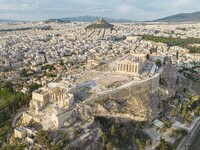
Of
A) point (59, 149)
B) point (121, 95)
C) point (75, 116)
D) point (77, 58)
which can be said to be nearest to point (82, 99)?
point (75, 116)

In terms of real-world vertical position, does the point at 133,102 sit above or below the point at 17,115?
above

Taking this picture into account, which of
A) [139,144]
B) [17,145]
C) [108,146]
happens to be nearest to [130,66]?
[139,144]

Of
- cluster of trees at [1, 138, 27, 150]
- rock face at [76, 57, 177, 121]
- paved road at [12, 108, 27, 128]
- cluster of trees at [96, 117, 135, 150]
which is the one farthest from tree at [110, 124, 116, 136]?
paved road at [12, 108, 27, 128]

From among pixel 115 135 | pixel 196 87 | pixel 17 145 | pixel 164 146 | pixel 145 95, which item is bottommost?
pixel 164 146

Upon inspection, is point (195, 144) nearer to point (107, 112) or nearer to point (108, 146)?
point (107, 112)

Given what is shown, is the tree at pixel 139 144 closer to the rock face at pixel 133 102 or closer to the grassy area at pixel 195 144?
the rock face at pixel 133 102

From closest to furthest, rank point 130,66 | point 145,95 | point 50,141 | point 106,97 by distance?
point 50,141 < point 106,97 < point 145,95 < point 130,66

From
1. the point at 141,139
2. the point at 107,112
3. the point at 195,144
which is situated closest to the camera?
the point at 141,139

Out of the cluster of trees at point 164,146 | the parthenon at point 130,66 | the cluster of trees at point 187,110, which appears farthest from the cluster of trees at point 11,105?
the cluster of trees at point 187,110
